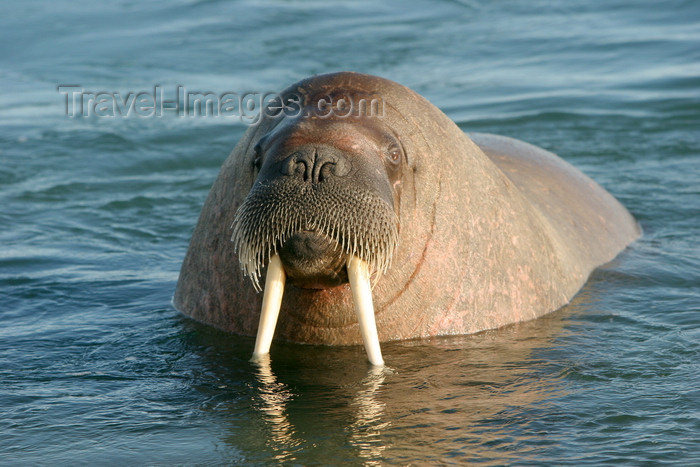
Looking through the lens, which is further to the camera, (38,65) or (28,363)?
(38,65)

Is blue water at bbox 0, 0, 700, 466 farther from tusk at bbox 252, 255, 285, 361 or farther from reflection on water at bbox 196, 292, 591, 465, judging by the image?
tusk at bbox 252, 255, 285, 361

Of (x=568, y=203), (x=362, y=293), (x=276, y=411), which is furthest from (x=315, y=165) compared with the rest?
(x=568, y=203)

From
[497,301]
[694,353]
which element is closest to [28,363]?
[497,301]

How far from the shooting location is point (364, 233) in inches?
218

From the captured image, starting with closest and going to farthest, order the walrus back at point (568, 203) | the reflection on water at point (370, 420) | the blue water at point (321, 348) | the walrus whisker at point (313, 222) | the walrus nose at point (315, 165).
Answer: the reflection on water at point (370, 420)
the blue water at point (321, 348)
the walrus whisker at point (313, 222)
the walrus nose at point (315, 165)
the walrus back at point (568, 203)

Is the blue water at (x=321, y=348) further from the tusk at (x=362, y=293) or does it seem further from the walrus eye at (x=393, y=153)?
the walrus eye at (x=393, y=153)

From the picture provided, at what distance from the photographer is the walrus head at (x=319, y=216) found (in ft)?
18.0

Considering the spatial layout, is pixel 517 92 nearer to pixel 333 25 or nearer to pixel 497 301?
pixel 333 25

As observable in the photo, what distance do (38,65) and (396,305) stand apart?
15.0m

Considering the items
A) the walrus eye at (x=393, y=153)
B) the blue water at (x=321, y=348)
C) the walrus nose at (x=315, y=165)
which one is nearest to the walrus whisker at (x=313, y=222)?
the walrus nose at (x=315, y=165)

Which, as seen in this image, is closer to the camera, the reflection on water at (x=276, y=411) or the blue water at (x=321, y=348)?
the reflection on water at (x=276, y=411)

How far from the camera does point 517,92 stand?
54.4ft

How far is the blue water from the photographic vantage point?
16.8 feet

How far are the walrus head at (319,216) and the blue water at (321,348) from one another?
61cm
